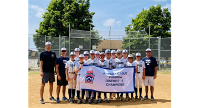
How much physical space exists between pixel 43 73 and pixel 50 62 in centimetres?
53

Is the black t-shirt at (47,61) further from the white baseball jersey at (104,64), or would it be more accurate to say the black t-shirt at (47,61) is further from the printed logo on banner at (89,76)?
the white baseball jersey at (104,64)

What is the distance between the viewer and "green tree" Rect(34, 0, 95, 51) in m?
29.3

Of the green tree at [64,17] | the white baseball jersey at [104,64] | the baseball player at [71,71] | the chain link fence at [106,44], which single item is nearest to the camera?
the baseball player at [71,71]

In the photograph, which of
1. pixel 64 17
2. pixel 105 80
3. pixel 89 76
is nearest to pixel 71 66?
pixel 89 76

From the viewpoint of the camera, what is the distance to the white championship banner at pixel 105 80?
21.7ft

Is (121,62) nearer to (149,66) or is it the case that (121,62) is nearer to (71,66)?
(149,66)

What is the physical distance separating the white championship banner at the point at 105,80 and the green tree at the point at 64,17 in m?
23.2

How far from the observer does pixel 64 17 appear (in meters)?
29.7

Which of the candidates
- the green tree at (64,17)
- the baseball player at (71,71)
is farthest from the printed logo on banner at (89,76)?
the green tree at (64,17)

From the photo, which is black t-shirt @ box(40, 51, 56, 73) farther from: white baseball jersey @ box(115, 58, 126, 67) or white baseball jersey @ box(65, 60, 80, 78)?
white baseball jersey @ box(115, 58, 126, 67)

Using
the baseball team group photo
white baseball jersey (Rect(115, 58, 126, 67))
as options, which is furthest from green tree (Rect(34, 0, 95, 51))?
white baseball jersey (Rect(115, 58, 126, 67))

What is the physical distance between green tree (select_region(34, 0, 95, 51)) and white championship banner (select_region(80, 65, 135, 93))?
2323cm
